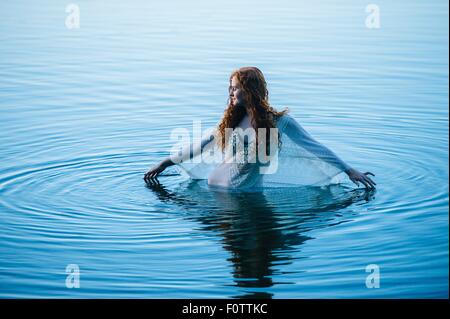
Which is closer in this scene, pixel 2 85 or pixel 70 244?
pixel 70 244

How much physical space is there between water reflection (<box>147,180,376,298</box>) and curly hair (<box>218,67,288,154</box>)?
643 millimetres

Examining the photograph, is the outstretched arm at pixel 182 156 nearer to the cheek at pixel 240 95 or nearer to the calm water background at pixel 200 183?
the calm water background at pixel 200 183

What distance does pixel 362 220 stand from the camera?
7.48m

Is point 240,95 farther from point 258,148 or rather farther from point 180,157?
point 180,157

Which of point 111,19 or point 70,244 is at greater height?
point 111,19

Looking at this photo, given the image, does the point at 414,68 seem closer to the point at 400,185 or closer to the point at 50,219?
the point at 400,185

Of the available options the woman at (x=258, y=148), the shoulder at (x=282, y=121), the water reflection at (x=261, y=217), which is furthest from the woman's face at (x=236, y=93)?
the water reflection at (x=261, y=217)

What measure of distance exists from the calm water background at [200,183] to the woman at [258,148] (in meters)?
0.21

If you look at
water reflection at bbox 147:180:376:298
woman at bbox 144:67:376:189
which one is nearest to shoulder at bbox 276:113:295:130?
woman at bbox 144:67:376:189

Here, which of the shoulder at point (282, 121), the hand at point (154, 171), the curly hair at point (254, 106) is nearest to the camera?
the curly hair at point (254, 106)

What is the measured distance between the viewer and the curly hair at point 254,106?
25.6 feet

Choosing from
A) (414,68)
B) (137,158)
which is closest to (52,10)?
(414,68)

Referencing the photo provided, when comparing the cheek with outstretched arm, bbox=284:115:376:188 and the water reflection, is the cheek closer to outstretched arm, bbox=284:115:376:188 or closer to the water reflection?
outstretched arm, bbox=284:115:376:188
